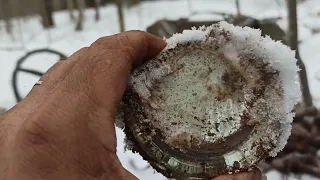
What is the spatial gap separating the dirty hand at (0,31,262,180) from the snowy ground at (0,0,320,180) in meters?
1.45

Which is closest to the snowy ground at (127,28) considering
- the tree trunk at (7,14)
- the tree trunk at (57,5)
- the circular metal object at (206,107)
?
the tree trunk at (7,14)

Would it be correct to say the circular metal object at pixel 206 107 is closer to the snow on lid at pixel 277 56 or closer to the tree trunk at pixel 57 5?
the snow on lid at pixel 277 56

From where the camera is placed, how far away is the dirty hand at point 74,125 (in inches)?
36.0

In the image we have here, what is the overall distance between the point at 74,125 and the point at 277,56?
457 millimetres

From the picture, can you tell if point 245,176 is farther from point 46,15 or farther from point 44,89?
point 46,15

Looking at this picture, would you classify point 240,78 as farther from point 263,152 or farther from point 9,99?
point 9,99

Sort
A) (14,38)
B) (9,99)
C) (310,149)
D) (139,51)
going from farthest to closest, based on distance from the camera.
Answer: (14,38)
(9,99)
(310,149)
(139,51)

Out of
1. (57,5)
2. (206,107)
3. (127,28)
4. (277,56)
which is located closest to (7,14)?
(57,5)

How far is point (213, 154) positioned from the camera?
1.10 m

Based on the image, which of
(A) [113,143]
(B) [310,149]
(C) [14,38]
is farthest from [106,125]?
(C) [14,38]

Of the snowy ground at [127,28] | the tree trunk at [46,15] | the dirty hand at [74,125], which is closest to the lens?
the dirty hand at [74,125]

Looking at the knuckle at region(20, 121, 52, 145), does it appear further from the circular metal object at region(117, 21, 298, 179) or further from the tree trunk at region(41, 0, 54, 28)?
the tree trunk at region(41, 0, 54, 28)

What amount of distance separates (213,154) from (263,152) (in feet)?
0.35

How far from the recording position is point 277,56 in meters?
1.09
